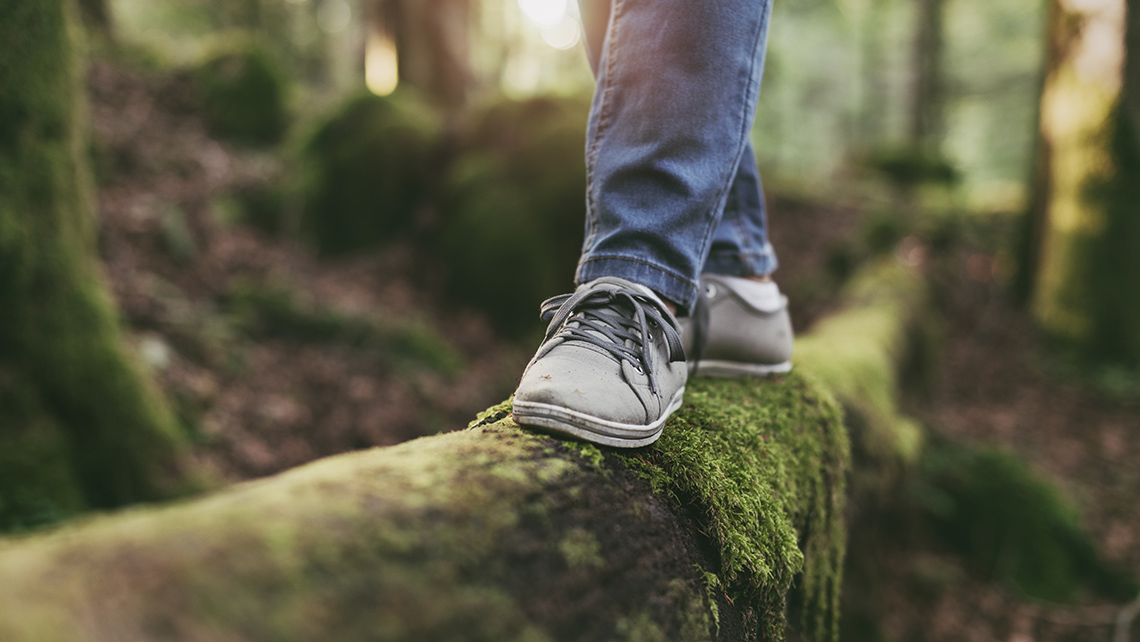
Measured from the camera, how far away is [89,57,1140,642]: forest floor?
11.6 feet

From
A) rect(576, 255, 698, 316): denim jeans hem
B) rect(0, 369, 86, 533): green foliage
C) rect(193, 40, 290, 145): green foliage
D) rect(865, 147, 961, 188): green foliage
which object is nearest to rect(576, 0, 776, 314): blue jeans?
rect(576, 255, 698, 316): denim jeans hem

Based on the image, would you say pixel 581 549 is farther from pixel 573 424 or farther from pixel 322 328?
pixel 322 328

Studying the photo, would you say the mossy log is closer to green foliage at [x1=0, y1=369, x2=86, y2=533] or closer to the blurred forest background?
the blurred forest background

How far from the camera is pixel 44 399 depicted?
248 centimetres

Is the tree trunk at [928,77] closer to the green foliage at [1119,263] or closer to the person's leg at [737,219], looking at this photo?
the green foliage at [1119,263]

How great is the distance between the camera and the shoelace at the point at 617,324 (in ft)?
4.43

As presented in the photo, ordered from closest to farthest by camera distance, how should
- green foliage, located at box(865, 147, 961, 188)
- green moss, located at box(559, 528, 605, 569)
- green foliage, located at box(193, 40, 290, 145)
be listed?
1. green moss, located at box(559, 528, 605, 569)
2. green foliage, located at box(193, 40, 290, 145)
3. green foliage, located at box(865, 147, 961, 188)

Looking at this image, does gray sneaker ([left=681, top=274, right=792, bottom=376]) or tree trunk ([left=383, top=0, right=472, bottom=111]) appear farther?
tree trunk ([left=383, top=0, right=472, bottom=111])

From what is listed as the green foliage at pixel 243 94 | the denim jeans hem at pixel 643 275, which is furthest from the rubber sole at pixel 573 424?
the green foliage at pixel 243 94

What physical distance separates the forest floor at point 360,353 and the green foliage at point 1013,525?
0.15 meters

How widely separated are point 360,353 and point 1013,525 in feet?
15.7

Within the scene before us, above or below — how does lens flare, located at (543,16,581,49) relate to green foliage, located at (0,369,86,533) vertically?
above

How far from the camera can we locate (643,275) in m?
1.46

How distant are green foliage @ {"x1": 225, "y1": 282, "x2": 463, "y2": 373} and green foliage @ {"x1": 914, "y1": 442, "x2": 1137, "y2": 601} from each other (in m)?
3.88
